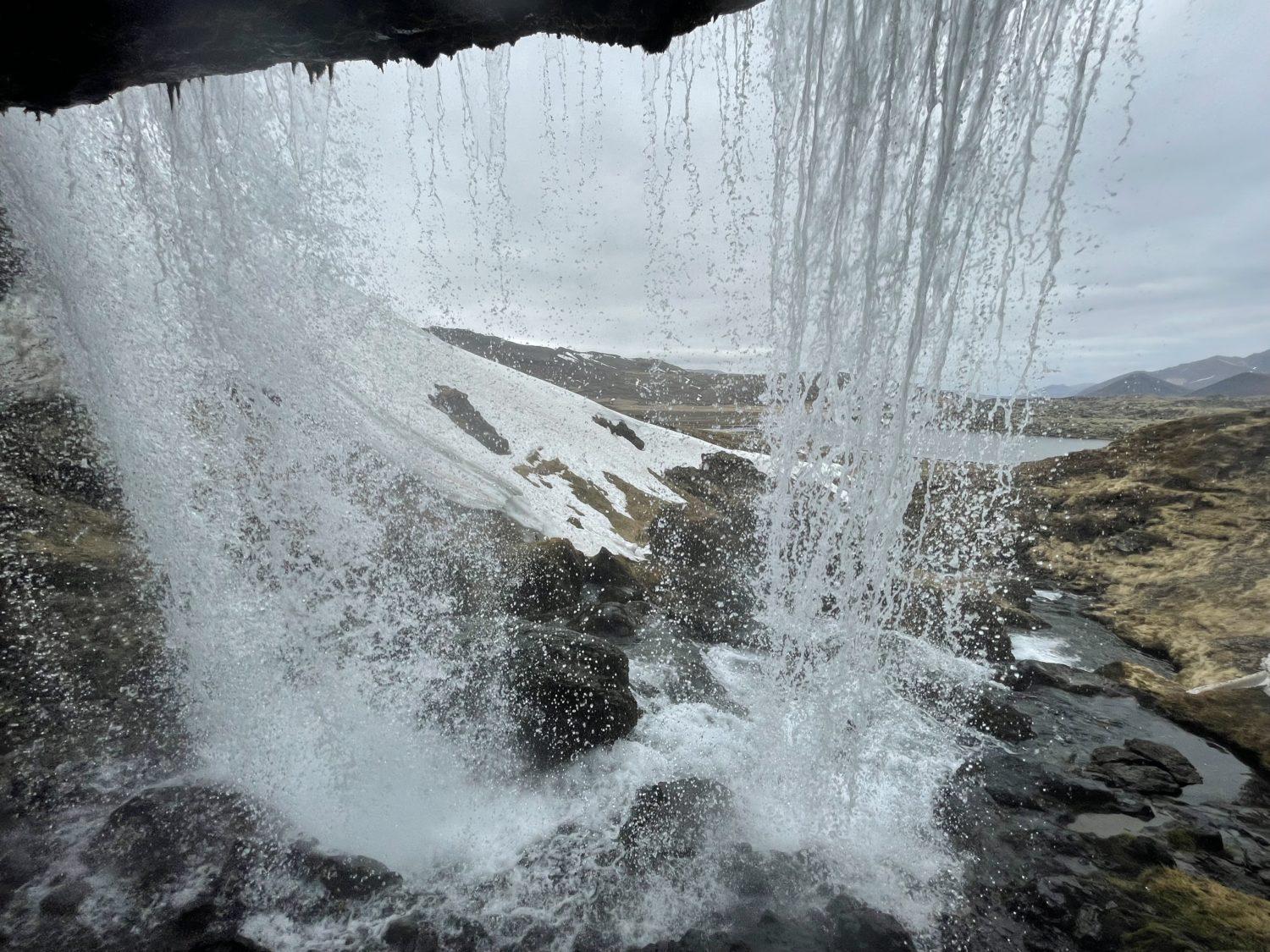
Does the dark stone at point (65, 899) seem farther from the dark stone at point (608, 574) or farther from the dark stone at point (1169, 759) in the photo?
the dark stone at point (1169, 759)

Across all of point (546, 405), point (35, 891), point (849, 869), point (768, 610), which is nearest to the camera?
point (35, 891)

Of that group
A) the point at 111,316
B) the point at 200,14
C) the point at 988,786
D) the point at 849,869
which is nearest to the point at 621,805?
the point at 849,869

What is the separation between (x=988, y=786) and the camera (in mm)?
8906

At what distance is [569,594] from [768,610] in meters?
6.62

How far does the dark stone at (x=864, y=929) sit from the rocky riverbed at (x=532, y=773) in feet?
0.09

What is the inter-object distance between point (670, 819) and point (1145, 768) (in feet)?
30.3

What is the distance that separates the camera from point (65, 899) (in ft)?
18.8

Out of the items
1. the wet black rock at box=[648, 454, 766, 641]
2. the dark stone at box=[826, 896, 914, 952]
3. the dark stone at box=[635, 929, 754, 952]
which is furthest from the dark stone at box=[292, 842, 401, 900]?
the wet black rock at box=[648, 454, 766, 641]

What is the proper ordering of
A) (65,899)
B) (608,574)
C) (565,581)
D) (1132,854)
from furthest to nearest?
(608,574)
(565,581)
(1132,854)
(65,899)

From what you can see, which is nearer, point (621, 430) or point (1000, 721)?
point (1000, 721)

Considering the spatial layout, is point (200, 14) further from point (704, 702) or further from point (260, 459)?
point (704, 702)

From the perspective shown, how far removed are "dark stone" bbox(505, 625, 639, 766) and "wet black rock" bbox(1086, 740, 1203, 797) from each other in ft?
29.3

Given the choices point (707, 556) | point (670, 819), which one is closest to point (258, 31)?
point (670, 819)

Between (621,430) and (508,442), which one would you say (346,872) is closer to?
(508,442)
